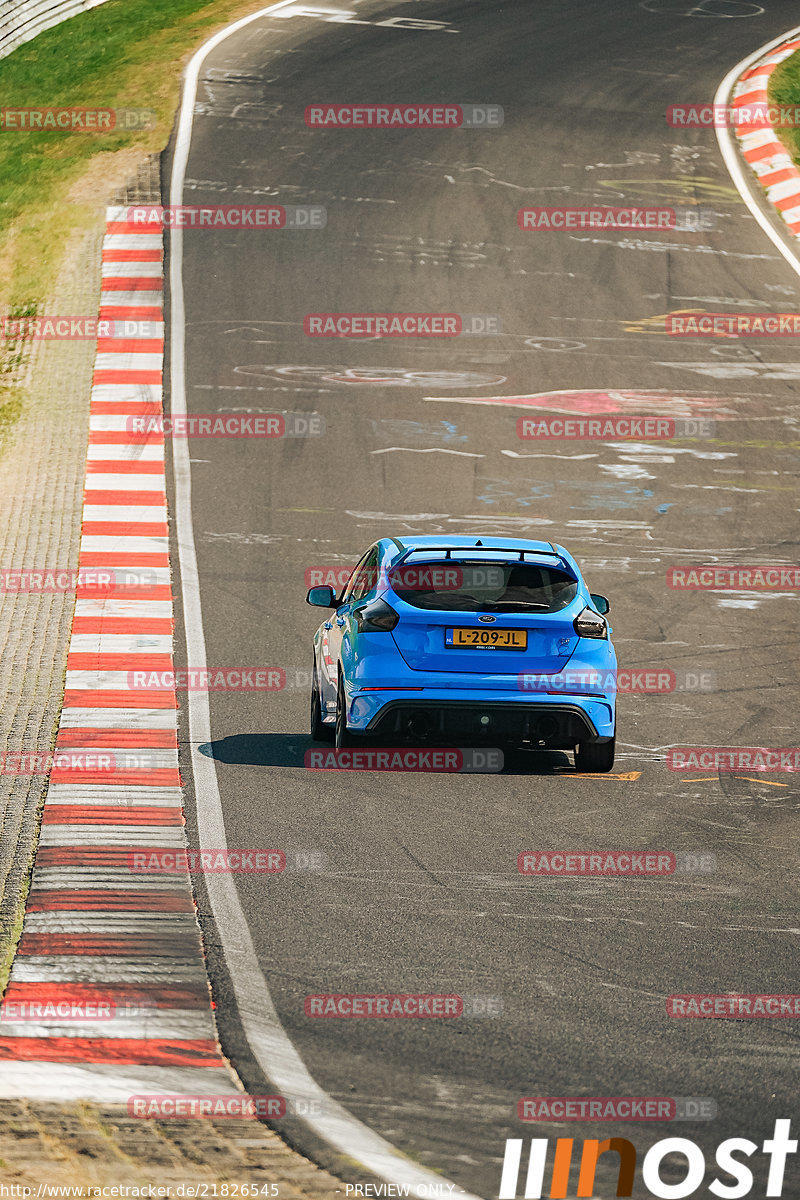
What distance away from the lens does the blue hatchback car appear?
1052 centimetres

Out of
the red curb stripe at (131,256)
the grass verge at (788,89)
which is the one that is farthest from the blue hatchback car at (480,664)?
the grass verge at (788,89)

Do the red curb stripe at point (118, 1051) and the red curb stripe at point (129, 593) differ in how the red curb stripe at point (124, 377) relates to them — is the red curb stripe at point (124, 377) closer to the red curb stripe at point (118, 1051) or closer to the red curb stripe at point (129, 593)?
the red curb stripe at point (129, 593)

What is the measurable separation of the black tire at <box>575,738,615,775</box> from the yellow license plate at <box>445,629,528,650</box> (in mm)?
826

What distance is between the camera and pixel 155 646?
13.9m

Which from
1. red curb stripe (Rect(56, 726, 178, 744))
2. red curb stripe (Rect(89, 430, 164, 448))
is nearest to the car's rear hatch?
red curb stripe (Rect(56, 726, 178, 744))

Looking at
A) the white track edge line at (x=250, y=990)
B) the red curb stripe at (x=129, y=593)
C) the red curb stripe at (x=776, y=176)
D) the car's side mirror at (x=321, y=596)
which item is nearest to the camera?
the white track edge line at (x=250, y=990)

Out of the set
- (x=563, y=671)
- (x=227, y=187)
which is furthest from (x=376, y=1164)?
(x=227, y=187)

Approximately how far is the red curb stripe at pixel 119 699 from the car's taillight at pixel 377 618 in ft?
7.25

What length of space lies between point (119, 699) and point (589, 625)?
388 cm

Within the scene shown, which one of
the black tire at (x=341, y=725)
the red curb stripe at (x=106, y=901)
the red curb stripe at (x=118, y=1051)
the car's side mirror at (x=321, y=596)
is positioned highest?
the red curb stripe at (x=118, y=1051)

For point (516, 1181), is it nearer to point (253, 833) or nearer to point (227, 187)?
point (253, 833)

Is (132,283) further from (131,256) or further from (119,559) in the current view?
(119,559)

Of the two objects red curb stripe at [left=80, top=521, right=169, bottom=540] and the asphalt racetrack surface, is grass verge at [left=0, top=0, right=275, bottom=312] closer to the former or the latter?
the asphalt racetrack surface

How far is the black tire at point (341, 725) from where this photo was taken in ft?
35.6
